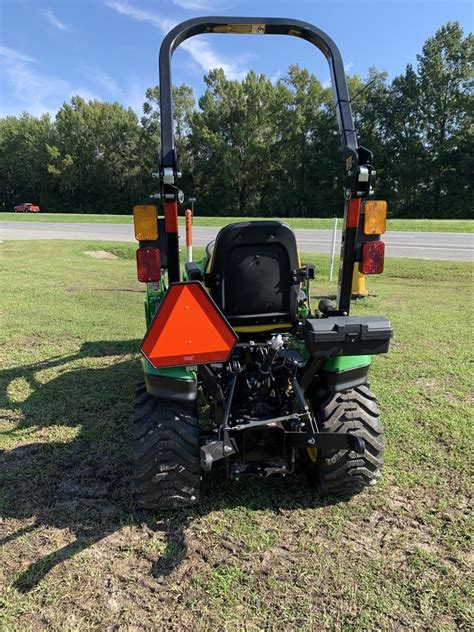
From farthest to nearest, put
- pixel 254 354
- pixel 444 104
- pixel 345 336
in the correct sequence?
1. pixel 444 104
2. pixel 254 354
3. pixel 345 336

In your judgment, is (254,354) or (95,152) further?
(95,152)

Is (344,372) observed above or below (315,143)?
below

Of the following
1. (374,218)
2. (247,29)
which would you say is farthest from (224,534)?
(247,29)

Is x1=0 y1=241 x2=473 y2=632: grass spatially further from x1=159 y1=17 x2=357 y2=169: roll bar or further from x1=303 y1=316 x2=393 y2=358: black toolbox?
x1=159 y1=17 x2=357 y2=169: roll bar

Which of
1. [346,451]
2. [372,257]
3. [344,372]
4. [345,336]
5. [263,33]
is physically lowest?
[346,451]

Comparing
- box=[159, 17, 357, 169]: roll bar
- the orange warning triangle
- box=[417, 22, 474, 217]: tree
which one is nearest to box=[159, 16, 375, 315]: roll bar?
box=[159, 17, 357, 169]: roll bar

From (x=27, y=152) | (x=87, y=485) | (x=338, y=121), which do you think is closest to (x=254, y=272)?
(x=338, y=121)

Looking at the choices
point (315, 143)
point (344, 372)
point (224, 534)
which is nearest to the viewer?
point (224, 534)

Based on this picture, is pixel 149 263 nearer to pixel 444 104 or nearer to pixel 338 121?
pixel 338 121

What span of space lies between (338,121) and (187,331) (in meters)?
1.56

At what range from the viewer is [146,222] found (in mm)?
2441

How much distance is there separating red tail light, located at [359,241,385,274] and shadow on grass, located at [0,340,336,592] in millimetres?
1403

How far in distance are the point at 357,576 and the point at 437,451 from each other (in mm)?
1424

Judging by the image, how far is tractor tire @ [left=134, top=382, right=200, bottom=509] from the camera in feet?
8.00
